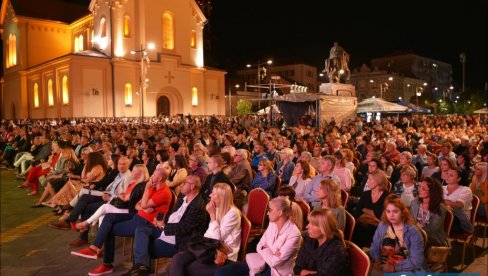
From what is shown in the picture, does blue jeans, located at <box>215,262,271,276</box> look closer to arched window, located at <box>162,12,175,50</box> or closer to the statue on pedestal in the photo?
the statue on pedestal

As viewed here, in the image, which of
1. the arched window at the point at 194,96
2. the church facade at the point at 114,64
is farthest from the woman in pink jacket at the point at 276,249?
the arched window at the point at 194,96

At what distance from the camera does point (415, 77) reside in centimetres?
8731

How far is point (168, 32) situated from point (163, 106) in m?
6.71

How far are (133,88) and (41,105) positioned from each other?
10.5 meters

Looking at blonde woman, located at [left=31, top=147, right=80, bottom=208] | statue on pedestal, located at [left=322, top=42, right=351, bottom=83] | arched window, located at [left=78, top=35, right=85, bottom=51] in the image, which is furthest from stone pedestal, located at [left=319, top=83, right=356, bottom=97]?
arched window, located at [left=78, top=35, right=85, bottom=51]

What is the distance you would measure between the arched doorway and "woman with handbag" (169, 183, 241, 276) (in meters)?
33.1

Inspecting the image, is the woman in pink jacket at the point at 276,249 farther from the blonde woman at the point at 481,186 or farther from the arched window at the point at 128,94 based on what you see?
the arched window at the point at 128,94

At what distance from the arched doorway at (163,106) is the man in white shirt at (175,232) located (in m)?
32.6

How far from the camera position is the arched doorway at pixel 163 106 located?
3719cm

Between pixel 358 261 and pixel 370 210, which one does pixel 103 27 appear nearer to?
pixel 370 210

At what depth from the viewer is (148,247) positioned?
5016mm

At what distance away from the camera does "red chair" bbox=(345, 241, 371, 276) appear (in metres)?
3.44

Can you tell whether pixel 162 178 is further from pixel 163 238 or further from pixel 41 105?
pixel 41 105

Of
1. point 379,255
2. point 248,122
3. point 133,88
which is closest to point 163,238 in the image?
point 379,255
